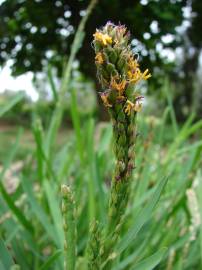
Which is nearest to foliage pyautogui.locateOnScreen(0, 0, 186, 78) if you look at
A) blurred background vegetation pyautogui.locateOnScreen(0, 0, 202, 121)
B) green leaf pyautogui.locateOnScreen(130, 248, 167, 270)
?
blurred background vegetation pyautogui.locateOnScreen(0, 0, 202, 121)

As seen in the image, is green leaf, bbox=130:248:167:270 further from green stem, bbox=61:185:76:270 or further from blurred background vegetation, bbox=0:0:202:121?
blurred background vegetation, bbox=0:0:202:121

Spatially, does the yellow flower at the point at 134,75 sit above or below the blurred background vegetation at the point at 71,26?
above

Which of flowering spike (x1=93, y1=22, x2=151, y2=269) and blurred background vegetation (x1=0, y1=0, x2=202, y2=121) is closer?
flowering spike (x1=93, y1=22, x2=151, y2=269)

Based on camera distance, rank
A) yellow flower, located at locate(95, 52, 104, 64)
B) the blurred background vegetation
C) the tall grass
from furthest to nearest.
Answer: the blurred background vegetation → the tall grass → yellow flower, located at locate(95, 52, 104, 64)

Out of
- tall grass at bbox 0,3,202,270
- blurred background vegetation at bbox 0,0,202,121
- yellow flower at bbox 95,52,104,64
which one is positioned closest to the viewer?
yellow flower at bbox 95,52,104,64

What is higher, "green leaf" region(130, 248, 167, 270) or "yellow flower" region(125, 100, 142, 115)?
"yellow flower" region(125, 100, 142, 115)

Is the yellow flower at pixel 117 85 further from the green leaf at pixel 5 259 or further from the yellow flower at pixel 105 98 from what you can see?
the green leaf at pixel 5 259

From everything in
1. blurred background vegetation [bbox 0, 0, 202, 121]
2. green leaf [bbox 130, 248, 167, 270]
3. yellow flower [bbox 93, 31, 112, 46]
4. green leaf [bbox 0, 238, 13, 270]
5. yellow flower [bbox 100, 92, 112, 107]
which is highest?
yellow flower [bbox 93, 31, 112, 46]

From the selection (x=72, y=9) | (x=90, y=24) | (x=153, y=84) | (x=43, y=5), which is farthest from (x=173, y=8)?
(x=153, y=84)

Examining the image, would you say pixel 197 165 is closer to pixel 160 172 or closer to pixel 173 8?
pixel 160 172

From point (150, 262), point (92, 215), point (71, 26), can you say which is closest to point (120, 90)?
point (150, 262)

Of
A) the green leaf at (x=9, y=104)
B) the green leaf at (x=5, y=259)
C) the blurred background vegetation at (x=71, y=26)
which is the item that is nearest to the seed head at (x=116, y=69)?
the green leaf at (x=5, y=259)
